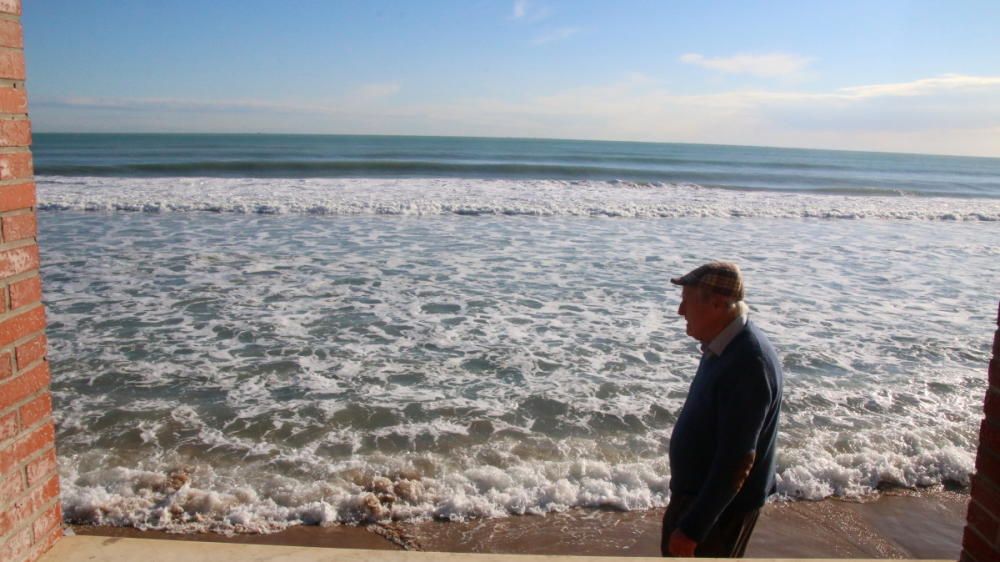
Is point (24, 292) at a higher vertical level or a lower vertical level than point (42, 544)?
higher

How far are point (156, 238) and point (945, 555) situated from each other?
13109 mm

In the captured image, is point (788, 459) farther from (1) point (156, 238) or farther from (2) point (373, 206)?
(2) point (373, 206)

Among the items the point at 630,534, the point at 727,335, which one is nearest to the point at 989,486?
the point at 727,335

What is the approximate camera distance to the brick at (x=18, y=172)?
1.97 m

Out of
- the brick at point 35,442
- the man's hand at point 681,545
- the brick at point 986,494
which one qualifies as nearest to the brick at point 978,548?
the brick at point 986,494

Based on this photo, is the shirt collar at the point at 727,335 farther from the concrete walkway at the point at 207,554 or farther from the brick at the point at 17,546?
the brick at the point at 17,546

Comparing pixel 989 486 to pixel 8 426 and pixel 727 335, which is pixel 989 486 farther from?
pixel 8 426

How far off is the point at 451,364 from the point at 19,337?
4.84 meters

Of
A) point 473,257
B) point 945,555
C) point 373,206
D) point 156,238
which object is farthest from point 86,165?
point 945,555

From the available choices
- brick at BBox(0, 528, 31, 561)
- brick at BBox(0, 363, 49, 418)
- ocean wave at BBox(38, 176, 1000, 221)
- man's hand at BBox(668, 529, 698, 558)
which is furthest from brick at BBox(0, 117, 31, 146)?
ocean wave at BBox(38, 176, 1000, 221)

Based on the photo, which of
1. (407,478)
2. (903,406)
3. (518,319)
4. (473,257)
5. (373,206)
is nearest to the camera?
(407,478)

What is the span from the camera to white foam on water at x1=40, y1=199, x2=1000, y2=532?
4.53 meters

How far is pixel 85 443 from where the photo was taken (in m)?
4.94

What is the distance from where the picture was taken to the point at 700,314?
268cm
